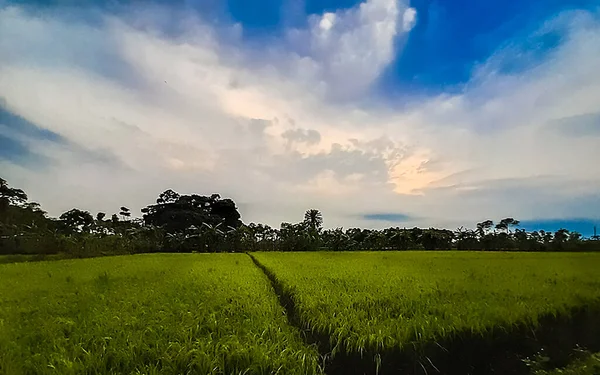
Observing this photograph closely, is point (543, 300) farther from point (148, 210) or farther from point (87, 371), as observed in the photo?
point (148, 210)

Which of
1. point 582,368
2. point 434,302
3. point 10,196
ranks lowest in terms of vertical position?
point 582,368

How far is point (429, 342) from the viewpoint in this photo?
7.61 ft

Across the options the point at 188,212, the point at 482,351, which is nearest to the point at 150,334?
the point at 482,351

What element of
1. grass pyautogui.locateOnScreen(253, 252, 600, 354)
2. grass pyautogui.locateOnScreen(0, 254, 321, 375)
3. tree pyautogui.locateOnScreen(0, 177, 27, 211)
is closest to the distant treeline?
tree pyautogui.locateOnScreen(0, 177, 27, 211)

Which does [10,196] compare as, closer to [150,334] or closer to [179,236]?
[179,236]

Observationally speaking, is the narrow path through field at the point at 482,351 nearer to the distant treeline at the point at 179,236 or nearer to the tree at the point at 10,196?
the distant treeline at the point at 179,236

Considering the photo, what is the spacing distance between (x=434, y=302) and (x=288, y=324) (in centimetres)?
118

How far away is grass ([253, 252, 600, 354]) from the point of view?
2430 millimetres

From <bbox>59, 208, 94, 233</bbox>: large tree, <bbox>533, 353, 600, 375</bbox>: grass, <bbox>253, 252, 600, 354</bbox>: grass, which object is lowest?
<bbox>533, 353, 600, 375</bbox>: grass

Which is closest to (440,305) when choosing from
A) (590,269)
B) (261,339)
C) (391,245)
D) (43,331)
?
(261,339)

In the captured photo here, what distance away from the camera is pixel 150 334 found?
2.43 meters

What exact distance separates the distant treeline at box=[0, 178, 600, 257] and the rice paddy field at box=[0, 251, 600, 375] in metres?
5.87

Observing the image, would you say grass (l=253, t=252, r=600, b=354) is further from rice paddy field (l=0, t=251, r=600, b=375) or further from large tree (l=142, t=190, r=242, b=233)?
large tree (l=142, t=190, r=242, b=233)

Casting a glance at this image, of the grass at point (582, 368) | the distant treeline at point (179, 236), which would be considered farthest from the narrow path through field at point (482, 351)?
the distant treeline at point (179, 236)
